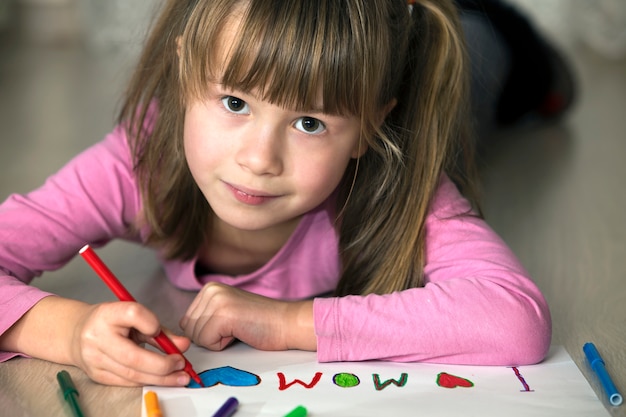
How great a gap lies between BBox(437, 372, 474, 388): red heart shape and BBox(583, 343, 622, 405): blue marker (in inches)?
4.5

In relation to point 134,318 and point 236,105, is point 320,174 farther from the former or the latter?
point 134,318

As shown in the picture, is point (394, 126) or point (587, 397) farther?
point (394, 126)

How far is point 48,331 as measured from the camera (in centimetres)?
76

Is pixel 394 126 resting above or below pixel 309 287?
above

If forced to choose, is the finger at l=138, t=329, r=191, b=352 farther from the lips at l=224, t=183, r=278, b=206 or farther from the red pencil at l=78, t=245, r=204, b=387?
the lips at l=224, t=183, r=278, b=206

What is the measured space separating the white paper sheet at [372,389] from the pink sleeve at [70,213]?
0.66 feet

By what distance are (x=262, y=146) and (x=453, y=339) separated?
231 millimetres

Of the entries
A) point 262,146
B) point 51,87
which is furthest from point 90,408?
point 51,87

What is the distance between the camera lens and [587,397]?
2.41ft

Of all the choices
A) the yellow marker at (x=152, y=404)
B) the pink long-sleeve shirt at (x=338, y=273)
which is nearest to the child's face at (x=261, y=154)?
the pink long-sleeve shirt at (x=338, y=273)

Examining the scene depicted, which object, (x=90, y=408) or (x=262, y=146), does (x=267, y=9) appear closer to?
(x=262, y=146)

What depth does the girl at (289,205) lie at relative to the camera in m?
0.75

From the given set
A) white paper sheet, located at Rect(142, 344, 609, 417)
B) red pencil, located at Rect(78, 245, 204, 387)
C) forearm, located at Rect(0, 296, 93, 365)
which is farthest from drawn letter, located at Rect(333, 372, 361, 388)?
forearm, located at Rect(0, 296, 93, 365)

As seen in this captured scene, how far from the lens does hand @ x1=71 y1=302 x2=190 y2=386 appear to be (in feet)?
2.26
